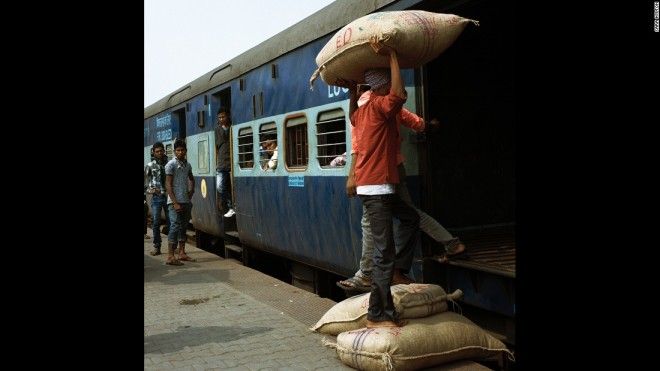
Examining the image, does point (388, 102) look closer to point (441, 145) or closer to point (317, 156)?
point (441, 145)

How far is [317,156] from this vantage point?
6.49m

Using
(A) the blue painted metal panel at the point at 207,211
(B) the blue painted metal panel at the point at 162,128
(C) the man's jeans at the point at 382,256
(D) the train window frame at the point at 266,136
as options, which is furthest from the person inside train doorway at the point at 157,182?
(C) the man's jeans at the point at 382,256

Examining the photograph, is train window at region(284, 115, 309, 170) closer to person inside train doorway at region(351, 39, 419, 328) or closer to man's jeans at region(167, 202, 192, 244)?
person inside train doorway at region(351, 39, 419, 328)

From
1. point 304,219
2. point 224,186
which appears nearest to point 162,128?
point 224,186

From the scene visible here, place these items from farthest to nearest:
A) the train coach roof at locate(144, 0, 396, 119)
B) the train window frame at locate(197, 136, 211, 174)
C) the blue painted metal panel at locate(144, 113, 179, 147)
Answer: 1. the blue painted metal panel at locate(144, 113, 179, 147)
2. the train window frame at locate(197, 136, 211, 174)
3. the train coach roof at locate(144, 0, 396, 119)

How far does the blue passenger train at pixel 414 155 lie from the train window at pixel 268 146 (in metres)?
0.03

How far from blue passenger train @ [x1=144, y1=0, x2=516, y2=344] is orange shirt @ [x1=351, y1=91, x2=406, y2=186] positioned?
774mm

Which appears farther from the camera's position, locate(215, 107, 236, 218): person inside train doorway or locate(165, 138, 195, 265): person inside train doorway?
locate(215, 107, 236, 218): person inside train doorway

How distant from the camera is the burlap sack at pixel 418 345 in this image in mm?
4000

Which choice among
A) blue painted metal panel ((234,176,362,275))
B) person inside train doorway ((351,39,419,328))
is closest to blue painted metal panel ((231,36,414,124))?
blue painted metal panel ((234,176,362,275))

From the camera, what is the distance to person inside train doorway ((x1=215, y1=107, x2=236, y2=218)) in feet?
31.2

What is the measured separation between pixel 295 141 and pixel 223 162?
9.30ft

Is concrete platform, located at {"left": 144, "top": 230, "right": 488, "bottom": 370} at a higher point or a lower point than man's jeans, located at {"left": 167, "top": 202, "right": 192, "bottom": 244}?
lower

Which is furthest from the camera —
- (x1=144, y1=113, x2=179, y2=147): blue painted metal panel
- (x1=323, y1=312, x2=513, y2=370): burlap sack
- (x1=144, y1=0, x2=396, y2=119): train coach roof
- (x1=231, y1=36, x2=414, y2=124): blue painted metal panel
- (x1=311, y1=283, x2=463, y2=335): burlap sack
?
(x1=144, y1=113, x2=179, y2=147): blue painted metal panel
